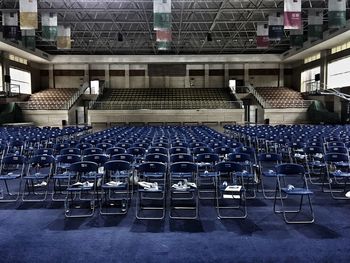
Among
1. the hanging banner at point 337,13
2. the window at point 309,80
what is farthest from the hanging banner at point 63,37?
the window at point 309,80

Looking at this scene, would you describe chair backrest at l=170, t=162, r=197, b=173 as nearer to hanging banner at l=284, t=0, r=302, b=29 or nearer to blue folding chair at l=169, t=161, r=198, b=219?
blue folding chair at l=169, t=161, r=198, b=219

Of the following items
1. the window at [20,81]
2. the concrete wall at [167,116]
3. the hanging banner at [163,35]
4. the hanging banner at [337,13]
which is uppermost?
the hanging banner at [337,13]

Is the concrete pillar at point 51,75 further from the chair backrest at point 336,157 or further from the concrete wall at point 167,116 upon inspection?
the chair backrest at point 336,157

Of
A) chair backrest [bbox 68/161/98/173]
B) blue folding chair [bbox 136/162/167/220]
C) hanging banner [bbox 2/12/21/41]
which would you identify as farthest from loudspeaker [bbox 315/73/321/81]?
chair backrest [bbox 68/161/98/173]

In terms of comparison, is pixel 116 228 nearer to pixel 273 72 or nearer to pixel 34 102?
pixel 34 102

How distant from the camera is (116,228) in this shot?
5.21 m

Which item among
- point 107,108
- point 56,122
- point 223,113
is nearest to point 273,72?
point 223,113

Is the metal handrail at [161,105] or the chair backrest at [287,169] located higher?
the metal handrail at [161,105]

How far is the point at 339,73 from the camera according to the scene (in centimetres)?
2711

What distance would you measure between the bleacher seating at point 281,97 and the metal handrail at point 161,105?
144 inches

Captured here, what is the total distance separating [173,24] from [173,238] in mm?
22913

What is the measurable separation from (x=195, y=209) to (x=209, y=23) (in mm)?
21924

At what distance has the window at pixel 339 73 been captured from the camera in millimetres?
25719

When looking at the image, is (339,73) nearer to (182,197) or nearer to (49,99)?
(182,197)
